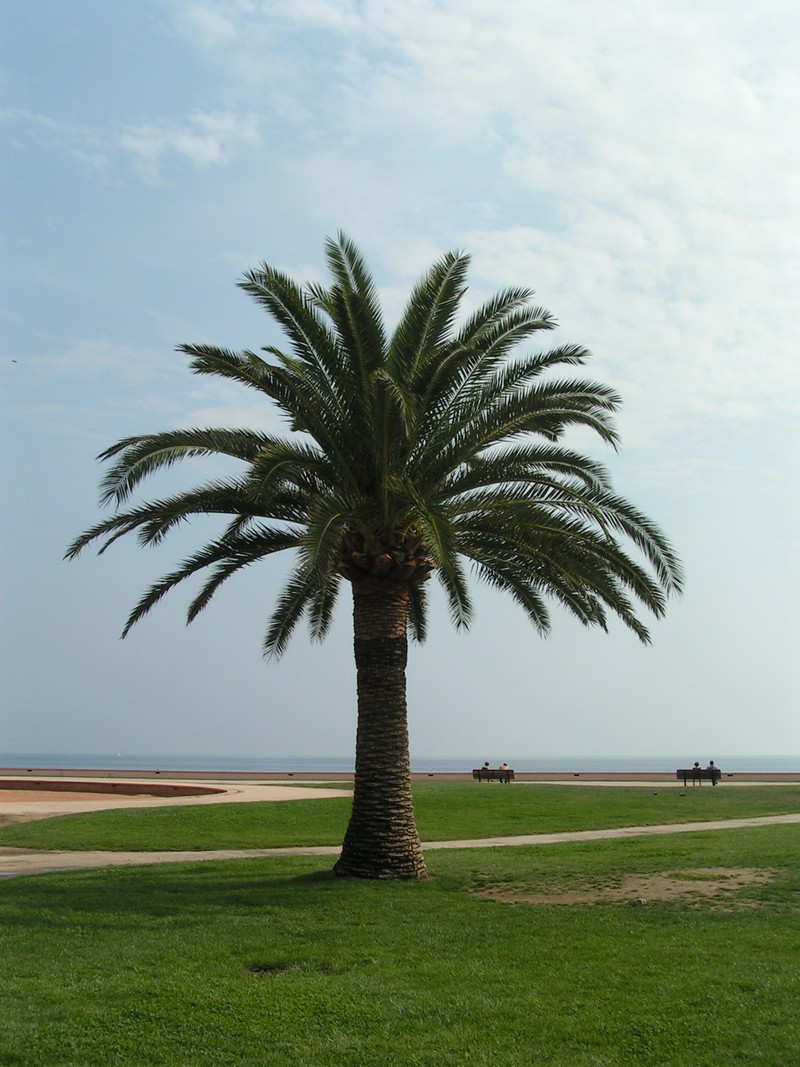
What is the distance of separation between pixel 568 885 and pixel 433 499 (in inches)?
218

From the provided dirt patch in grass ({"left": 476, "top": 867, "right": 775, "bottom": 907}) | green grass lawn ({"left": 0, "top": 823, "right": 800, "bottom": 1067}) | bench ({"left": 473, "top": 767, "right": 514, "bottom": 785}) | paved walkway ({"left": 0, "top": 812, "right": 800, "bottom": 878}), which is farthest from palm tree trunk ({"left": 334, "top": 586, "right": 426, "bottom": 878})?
bench ({"left": 473, "top": 767, "right": 514, "bottom": 785})

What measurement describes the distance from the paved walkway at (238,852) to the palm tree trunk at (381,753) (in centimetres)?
404

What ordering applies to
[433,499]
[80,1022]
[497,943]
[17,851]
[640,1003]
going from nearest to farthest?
[80,1022]
[640,1003]
[497,943]
[433,499]
[17,851]

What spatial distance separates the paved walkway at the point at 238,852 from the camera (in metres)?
17.2

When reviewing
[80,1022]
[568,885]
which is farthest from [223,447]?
[80,1022]

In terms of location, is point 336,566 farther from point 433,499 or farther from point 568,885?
point 568,885

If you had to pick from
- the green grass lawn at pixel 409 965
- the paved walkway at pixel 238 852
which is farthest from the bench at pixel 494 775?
the green grass lawn at pixel 409 965

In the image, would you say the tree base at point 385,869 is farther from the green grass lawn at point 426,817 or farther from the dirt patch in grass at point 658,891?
the green grass lawn at point 426,817

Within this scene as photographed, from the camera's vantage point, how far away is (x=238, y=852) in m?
19.5

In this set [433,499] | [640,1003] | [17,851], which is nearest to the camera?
[640,1003]

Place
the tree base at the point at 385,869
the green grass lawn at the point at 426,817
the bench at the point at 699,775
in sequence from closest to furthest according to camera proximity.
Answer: the tree base at the point at 385,869
the green grass lawn at the point at 426,817
the bench at the point at 699,775

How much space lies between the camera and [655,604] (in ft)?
49.8

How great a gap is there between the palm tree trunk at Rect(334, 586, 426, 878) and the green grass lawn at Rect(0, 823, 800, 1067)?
54 cm

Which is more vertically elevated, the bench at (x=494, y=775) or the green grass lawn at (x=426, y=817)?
the bench at (x=494, y=775)
